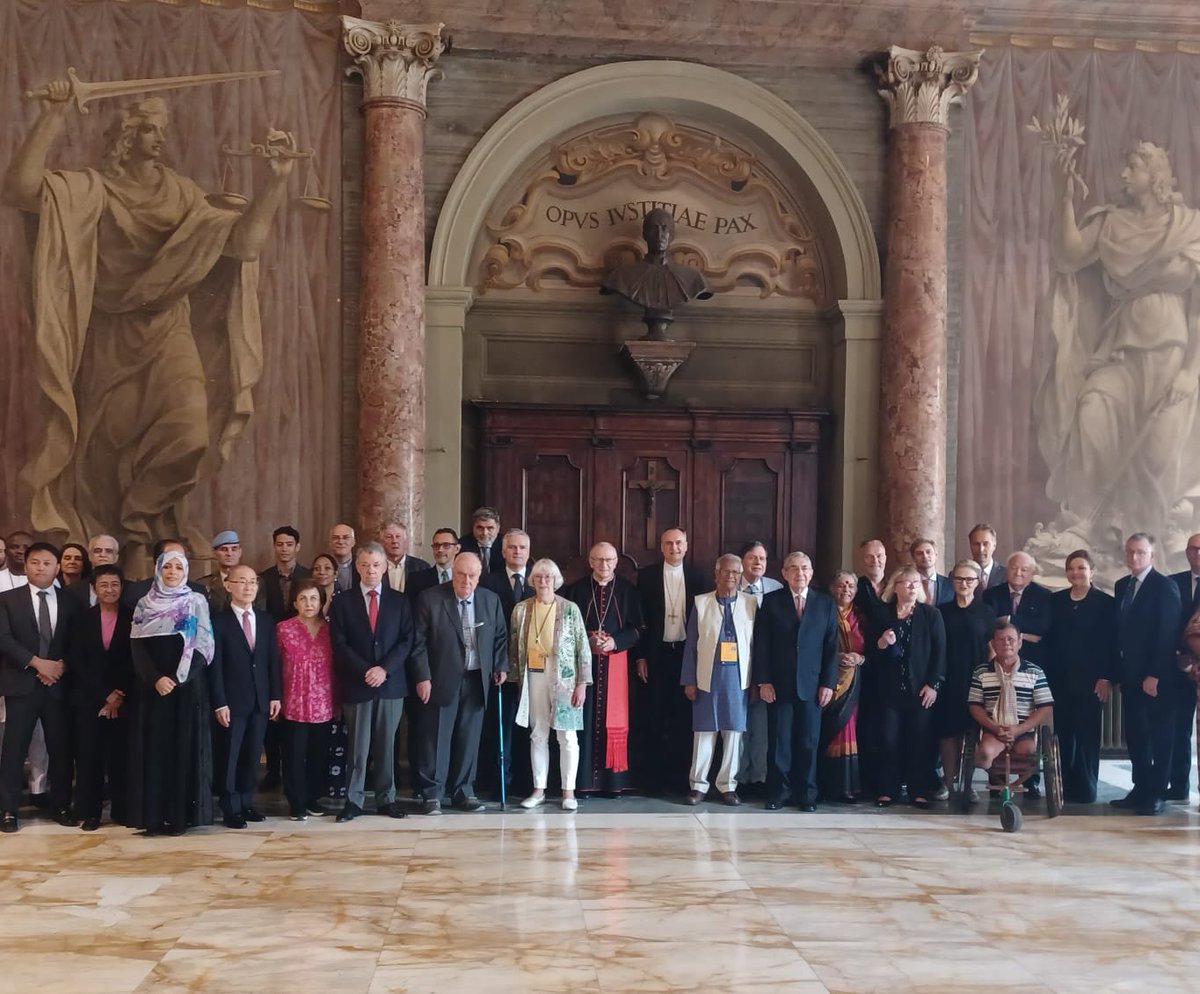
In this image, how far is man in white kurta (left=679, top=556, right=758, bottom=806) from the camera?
689 cm

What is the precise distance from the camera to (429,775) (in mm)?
6625

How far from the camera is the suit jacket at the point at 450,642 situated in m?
6.64

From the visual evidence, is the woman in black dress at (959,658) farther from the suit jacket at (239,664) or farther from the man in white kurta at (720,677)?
the suit jacket at (239,664)

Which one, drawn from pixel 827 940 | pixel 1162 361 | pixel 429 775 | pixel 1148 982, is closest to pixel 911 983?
pixel 827 940

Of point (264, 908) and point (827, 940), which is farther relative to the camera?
point (264, 908)

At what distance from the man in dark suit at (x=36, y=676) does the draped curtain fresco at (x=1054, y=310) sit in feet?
21.2

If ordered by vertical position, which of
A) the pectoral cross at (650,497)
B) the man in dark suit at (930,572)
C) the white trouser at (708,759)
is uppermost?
the pectoral cross at (650,497)

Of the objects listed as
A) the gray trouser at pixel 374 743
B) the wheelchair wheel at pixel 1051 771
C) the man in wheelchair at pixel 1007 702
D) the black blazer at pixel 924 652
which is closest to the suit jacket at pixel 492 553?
the gray trouser at pixel 374 743

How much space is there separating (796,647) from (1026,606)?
5.21 feet

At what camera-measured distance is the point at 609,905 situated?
490 centimetres

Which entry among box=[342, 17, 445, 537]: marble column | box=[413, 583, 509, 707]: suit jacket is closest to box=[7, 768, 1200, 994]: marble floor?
box=[413, 583, 509, 707]: suit jacket

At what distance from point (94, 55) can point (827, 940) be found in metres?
7.83

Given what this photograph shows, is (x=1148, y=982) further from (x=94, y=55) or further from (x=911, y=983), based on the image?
(x=94, y=55)

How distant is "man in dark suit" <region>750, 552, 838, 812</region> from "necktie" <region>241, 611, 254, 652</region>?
282 cm
